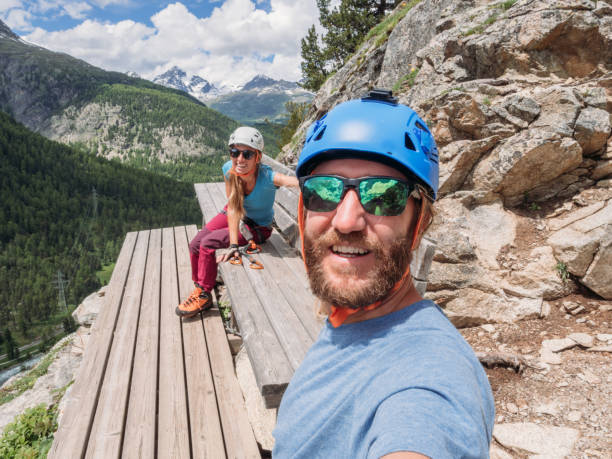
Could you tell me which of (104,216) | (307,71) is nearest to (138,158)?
(104,216)

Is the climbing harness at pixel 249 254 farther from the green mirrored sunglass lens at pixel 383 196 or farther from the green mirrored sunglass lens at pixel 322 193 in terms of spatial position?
the green mirrored sunglass lens at pixel 383 196

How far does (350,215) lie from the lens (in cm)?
137

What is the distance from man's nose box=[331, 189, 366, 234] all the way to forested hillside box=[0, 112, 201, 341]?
11570 cm

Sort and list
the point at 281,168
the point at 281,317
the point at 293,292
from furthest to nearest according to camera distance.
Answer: the point at 281,168 → the point at 293,292 → the point at 281,317

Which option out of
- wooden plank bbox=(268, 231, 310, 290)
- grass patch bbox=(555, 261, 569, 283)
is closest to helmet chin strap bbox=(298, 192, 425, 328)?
wooden plank bbox=(268, 231, 310, 290)

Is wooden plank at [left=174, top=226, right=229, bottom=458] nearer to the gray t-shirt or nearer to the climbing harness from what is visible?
the climbing harness

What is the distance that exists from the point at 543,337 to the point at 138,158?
22092 centimetres

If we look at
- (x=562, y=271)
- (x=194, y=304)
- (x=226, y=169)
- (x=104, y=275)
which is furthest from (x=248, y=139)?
(x=104, y=275)

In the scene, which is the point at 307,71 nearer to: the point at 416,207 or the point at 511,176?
the point at 511,176

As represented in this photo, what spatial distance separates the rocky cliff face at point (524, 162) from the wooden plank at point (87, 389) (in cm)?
387

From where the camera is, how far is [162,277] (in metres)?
5.30

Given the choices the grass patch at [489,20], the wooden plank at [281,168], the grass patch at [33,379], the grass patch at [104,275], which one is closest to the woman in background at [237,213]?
the wooden plank at [281,168]

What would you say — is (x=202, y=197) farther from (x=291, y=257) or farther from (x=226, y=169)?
(x=291, y=257)

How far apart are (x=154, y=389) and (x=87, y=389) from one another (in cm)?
61
